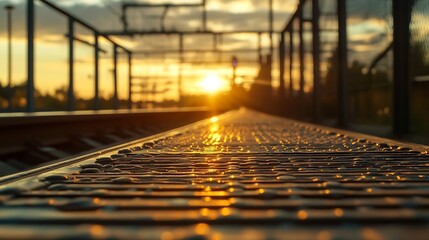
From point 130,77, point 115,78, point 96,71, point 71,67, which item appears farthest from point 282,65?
point 71,67

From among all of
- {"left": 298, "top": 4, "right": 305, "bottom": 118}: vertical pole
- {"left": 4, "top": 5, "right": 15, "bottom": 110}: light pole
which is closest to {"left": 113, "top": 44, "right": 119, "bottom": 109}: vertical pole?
{"left": 298, "top": 4, "right": 305, "bottom": 118}: vertical pole

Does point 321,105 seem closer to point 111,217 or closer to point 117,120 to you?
point 117,120

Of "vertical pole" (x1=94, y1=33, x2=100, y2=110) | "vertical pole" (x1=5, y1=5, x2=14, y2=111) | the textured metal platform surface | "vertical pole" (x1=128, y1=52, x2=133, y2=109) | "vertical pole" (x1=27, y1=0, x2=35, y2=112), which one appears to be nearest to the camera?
the textured metal platform surface

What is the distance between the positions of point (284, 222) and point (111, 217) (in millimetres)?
443

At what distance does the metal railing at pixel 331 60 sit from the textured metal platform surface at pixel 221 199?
4.82 m

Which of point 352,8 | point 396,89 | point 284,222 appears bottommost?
point 284,222

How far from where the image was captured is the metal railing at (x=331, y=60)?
8.23 m

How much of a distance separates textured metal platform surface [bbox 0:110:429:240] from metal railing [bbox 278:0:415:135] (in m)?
4.82

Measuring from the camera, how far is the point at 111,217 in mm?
1763

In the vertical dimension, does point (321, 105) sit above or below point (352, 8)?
below

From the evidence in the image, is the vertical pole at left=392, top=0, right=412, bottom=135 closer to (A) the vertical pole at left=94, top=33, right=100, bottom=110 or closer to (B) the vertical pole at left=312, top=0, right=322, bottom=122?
(B) the vertical pole at left=312, top=0, right=322, bottom=122

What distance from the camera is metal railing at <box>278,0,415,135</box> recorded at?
8.23 metres

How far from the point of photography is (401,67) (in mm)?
8203

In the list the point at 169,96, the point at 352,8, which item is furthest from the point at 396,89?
the point at 169,96
